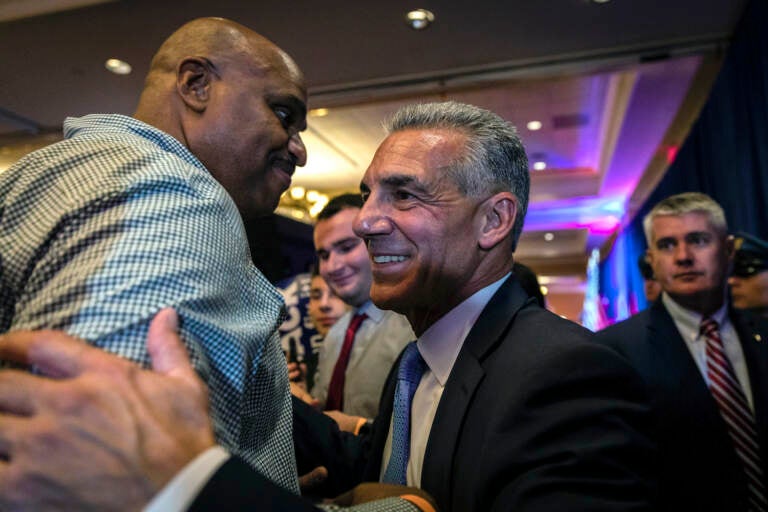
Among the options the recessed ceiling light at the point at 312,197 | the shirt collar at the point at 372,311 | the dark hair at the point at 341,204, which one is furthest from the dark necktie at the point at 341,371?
the recessed ceiling light at the point at 312,197

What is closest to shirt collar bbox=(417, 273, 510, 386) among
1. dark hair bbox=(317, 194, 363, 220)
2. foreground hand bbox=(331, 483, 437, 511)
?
foreground hand bbox=(331, 483, 437, 511)

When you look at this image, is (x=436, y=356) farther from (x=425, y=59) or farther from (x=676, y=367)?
(x=425, y=59)

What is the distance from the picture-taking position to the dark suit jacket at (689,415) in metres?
2.27

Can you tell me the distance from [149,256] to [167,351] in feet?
0.35

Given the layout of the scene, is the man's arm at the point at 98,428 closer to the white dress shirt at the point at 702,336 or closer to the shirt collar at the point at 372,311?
the shirt collar at the point at 372,311

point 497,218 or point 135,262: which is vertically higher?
point 497,218

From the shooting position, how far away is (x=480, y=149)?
4.54 feet

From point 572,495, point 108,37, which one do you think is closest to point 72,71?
point 108,37

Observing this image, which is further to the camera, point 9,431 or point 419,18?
point 419,18

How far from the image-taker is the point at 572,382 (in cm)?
93

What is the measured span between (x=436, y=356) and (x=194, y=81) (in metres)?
0.82

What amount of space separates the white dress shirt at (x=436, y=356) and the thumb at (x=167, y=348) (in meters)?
0.81

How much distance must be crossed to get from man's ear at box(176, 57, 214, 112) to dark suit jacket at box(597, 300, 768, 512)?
1.92m

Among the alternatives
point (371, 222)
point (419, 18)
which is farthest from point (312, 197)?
point (371, 222)
